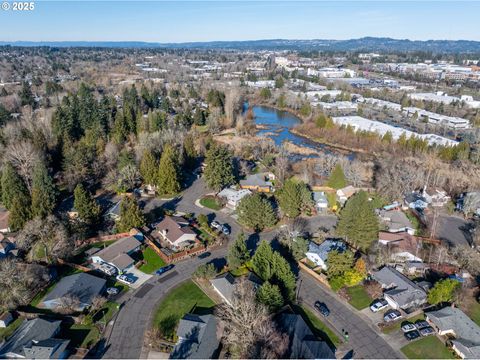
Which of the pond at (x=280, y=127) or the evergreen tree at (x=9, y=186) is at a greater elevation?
the evergreen tree at (x=9, y=186)

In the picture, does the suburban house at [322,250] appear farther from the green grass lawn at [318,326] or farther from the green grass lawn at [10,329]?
the green grass lawn at [10,329]

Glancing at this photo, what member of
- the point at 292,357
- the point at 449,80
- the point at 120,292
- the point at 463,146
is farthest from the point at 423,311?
the point at 449,80

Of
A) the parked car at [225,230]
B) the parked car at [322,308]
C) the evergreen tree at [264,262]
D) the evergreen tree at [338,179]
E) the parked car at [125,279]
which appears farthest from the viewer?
the evergreen tree at [338,179]

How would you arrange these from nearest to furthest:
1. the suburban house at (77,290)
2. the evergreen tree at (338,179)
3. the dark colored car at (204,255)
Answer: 1. the suburban house at (77,290)
2. the dark colored car at (204,255)
3. the evergreen tree at (338,179)

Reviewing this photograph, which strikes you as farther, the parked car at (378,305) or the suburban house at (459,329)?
the parked car at (378,305)

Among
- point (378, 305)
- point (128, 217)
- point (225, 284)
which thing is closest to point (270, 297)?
point (225, 284)

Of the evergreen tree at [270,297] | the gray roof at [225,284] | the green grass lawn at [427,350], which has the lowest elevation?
the green grass lawn at [427,350]

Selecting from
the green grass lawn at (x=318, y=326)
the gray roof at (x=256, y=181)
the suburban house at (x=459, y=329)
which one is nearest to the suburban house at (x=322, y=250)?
the green grass lawn at (x=318, y=326)
